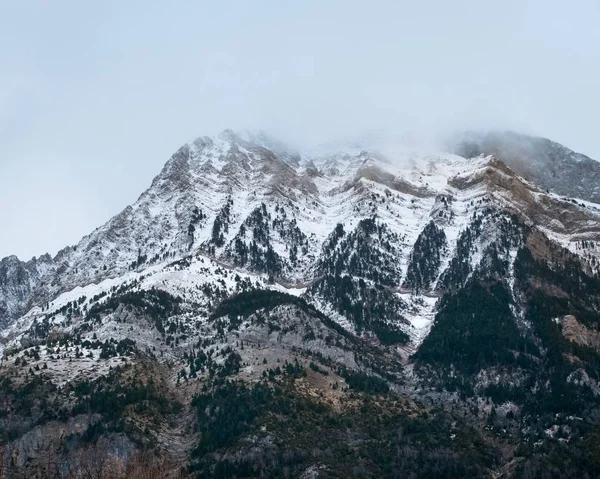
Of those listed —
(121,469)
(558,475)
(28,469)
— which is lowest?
(28,469)

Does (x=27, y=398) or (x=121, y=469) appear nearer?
(x=121, y=469)

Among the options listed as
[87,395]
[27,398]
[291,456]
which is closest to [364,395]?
[291,456]

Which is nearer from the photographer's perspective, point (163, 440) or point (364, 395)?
point (163, 440)

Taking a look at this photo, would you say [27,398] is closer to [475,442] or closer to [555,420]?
[475,442]

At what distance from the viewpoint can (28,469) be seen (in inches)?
6117

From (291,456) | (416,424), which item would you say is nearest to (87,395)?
(291,456)

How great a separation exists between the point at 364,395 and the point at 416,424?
19.5 meters

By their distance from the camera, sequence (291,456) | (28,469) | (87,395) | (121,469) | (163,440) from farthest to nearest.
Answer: (87,395), (163,440), (291,456), (28,469), (121,469)

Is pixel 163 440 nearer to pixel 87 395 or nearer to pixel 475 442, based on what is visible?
pixel 87 395

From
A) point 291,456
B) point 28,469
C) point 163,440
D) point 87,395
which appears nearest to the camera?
point 28,469

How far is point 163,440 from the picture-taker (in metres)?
178

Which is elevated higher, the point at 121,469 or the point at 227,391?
the point at 121,469

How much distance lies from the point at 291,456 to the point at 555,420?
5830 cm

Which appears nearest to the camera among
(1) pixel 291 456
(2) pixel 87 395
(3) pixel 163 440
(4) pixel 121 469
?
(4) pixel 121 469
